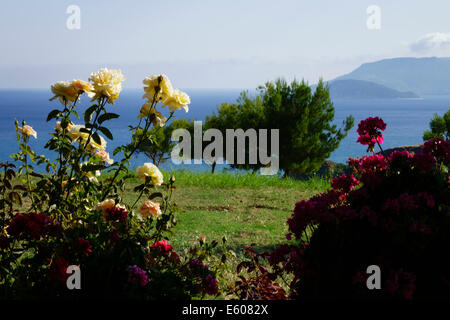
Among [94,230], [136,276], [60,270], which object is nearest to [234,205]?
[94,230]

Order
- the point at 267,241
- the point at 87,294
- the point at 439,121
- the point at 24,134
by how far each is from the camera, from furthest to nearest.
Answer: the point at 439,121 < the point at 267,241 < the point at 24,134 < the point at 87,294

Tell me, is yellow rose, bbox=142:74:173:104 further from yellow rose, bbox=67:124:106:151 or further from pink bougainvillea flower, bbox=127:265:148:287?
pink bougainvillea flower, bbox=127:265:148:287

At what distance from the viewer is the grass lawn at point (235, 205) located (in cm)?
585

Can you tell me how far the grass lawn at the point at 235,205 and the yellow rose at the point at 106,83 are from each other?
1692mm

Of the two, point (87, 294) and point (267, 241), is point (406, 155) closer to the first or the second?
point (87, 294)

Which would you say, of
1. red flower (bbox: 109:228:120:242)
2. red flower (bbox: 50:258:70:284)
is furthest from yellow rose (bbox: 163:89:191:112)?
red flower (bbox: 50:258:70:284)

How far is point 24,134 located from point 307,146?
63.5 ft

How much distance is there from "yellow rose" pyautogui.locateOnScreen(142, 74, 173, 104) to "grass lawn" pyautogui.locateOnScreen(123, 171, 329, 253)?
63.4 inches

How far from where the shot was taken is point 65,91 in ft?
10.2

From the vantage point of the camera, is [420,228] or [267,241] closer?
[420,228]

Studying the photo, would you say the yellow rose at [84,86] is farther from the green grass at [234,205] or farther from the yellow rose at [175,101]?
the green grass at [234,205]

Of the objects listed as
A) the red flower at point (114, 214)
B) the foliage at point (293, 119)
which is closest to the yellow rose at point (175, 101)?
the red flower at point (114, 214)
